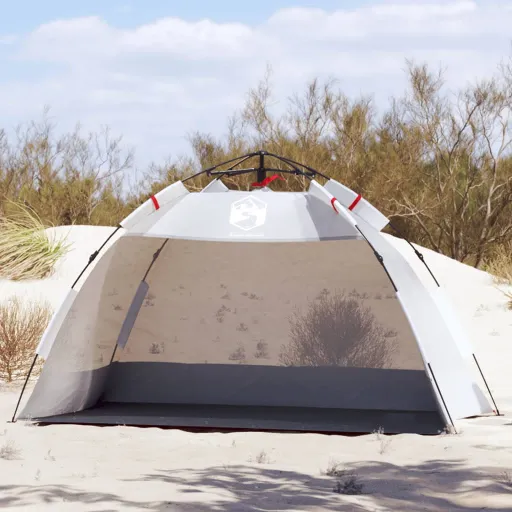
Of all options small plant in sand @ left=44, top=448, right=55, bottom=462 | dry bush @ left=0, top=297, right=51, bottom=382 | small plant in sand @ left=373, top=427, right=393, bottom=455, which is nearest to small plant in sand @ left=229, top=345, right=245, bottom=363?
small plant in sand @ left=373, top=427, right=393, bottom=455

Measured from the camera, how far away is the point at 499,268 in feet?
48.0

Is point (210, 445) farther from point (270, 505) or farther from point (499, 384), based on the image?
point (499, 384)

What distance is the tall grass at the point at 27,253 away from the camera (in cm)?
1301

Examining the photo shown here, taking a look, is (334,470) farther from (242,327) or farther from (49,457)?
(242,327)

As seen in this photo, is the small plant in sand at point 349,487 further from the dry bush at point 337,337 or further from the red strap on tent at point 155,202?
the dry bush at point 337,337

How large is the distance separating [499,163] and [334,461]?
18.3 m

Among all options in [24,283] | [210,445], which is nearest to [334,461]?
[210,445]

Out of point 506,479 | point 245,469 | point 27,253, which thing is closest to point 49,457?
point 245,469

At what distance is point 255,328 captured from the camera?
7270 mm

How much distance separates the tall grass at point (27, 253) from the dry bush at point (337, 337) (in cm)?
667

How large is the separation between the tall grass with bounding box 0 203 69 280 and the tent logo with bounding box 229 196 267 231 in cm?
753

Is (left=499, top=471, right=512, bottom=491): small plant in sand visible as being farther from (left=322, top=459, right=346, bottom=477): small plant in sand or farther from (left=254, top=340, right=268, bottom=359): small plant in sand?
(left=254, top=340, right=268, bottom=359): small plant in sand

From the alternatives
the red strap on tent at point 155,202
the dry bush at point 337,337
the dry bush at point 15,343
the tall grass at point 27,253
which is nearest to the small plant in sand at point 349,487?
the red strap on tent at point 155,202

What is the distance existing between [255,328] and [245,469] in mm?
2653
